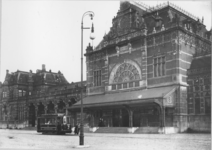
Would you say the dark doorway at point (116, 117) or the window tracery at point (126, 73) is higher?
the window tracery at point (126, 73)

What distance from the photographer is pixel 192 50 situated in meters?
25.2

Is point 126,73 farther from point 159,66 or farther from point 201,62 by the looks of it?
point 201,62

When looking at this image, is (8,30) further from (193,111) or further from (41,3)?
(193,111)

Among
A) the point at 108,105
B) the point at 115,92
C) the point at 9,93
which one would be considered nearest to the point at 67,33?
the point at 108,105

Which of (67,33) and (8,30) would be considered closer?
(8,30)

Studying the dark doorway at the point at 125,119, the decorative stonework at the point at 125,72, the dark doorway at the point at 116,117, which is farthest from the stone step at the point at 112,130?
the decorative stonework at the point at 125,72

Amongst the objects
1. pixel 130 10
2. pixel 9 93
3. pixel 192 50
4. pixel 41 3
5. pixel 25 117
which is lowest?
pixel 25 117

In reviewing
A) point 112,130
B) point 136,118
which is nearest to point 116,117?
point 112,130

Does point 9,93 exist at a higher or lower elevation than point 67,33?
lower

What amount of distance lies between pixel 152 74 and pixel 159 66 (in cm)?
90

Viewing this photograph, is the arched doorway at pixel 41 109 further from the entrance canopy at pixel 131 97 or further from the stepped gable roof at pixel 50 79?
the entrance canopy at pixel 131 97

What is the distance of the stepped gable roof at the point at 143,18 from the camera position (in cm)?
2650

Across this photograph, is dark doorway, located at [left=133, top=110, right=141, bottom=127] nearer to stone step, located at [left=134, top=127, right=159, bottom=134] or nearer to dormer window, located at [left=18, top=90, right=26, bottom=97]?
stone step, located at [left=134, top=127, right=159, bottom=134]

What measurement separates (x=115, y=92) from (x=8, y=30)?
12.6 m
